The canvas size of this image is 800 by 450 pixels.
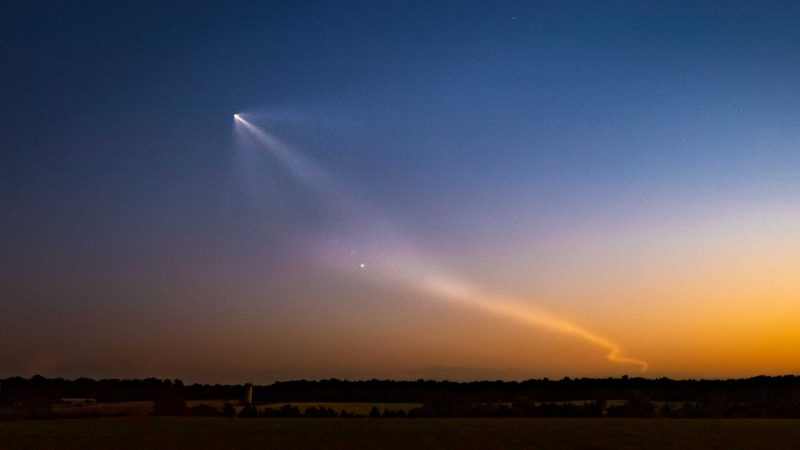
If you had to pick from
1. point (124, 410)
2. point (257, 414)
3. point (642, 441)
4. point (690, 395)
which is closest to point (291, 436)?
point (642, 441)

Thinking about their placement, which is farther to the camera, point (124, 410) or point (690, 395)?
point (690, 395)

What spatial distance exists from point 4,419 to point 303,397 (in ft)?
94.4

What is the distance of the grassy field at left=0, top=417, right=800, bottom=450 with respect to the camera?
30.3 m

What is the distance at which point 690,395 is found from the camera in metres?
67.6

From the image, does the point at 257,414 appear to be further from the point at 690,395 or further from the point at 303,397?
the point at 690,395

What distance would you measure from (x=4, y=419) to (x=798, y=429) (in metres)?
34.0

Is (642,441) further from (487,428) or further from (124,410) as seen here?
(124,410)

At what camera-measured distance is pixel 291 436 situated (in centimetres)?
3338

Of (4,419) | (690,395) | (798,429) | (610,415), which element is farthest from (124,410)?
(690,395)

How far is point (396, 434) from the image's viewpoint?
1345 inches

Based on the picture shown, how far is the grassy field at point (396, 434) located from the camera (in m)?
30.3

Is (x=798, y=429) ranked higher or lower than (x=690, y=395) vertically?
lower

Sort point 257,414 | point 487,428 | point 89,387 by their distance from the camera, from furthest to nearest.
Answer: point 89,387
point 257,414
point 487,428

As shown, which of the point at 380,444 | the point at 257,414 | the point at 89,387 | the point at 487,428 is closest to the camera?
the point at 380,444
